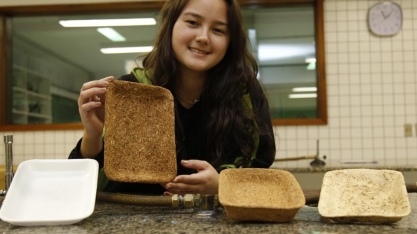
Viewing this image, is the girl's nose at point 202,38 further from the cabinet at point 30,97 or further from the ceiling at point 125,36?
the cabinet at point 30,97

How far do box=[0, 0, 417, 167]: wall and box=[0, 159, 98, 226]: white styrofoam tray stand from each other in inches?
85.7

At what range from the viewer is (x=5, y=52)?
3082mm

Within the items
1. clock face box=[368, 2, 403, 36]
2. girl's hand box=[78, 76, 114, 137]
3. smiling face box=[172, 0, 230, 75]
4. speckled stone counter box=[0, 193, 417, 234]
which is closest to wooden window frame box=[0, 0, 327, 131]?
clock face box=[368, 2, 403, 36]

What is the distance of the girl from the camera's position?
1.08m

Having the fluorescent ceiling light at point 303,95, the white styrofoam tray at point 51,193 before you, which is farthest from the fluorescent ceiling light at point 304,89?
the white styrofoam tray at point 51,193

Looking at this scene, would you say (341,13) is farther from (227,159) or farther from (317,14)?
(227,159)

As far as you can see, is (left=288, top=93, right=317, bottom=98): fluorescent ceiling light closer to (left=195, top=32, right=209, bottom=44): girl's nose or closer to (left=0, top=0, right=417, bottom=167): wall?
(left=0, top=0, right=417, bottom=167): wall

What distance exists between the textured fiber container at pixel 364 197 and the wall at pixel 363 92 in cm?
208

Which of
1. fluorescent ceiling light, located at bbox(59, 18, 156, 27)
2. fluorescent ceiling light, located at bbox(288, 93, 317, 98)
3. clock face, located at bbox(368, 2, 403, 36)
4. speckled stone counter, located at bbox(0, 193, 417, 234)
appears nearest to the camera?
speckled stone counter, located at bbox(0, 193, 417, 234)

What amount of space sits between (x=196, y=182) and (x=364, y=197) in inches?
13.8

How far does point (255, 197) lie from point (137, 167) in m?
0.26

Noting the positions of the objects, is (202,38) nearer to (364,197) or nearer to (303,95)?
(364,197)

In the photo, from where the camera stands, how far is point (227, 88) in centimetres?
117

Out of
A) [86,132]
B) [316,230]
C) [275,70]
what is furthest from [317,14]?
[316,230]
